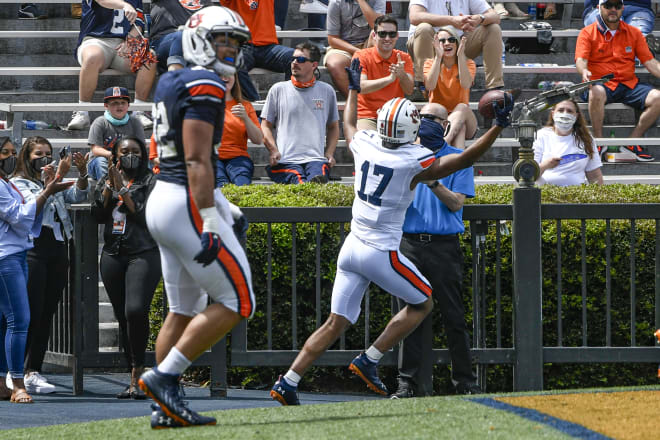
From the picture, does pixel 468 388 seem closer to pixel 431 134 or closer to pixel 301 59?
pixel 431 134

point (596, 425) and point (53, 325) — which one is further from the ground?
point (596, 425)

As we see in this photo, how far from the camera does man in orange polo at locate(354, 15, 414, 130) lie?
432 inches

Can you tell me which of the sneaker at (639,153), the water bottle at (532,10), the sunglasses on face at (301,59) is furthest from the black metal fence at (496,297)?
the water bottle at (532,10)

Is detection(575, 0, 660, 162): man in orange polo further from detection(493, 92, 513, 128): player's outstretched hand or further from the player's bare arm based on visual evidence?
detection(493, 92, 513, 128): player's outstretched hand

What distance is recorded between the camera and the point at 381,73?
1119cm

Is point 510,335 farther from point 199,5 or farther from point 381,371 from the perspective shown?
point 199,5

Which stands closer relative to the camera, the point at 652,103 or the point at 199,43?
the point at 199,43

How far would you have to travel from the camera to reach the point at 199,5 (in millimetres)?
12023

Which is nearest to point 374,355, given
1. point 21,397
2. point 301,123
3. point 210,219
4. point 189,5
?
point 210,219

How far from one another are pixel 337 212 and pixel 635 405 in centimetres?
271

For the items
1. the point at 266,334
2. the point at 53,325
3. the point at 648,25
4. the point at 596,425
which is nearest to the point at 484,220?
the point at 266,334

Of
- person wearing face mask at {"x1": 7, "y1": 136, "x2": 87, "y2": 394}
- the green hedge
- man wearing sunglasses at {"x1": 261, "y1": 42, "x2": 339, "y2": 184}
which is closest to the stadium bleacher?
man wearing sunglasses at {"x1": 261, "y1": 42, "x2": 339, "y2": 184}

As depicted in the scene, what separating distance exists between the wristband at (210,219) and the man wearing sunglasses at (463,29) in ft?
23.3

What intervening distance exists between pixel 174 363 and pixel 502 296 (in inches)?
147
